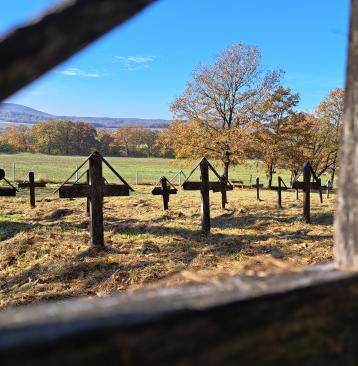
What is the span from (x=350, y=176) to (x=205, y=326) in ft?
2.05

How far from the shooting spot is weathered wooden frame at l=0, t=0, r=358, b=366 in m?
0.83

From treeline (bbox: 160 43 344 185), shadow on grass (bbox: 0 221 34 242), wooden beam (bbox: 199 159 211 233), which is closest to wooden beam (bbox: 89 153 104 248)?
shadow on grass (bbox: 0 221 34 242)

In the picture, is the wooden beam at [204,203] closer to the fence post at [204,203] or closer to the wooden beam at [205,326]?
the fence post at [204,203]

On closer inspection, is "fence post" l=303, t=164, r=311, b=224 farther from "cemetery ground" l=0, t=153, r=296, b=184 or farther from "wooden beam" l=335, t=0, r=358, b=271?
"cemetery ground" l=0, t=153, r=296, b=184

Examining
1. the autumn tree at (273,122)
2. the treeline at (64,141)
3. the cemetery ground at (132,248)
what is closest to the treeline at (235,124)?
the autumn tree at (273,122)

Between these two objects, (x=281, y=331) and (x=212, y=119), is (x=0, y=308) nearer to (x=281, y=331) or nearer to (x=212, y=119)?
(x=281, y=331)

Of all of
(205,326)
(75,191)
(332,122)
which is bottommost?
(75,191)

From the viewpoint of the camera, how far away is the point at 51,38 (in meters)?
0.87

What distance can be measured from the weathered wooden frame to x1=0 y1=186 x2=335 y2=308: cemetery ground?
9.53 ft

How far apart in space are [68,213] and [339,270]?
13.6 metres

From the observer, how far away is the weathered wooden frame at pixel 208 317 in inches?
32.7

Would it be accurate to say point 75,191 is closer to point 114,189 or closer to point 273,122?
Result: point 114,189

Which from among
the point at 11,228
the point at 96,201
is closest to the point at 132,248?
the point at 96,201

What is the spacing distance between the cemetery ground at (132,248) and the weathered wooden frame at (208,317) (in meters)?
2.91
